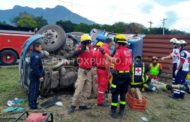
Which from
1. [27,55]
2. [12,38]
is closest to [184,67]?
[27,55]

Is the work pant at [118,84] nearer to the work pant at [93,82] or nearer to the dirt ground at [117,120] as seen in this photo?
the dirt ground at [117,120]

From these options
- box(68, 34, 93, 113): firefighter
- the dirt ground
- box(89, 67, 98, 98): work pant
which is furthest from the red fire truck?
box(68, 34, 93, 113): firefighter

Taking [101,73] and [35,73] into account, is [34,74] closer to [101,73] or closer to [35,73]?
[35,73]

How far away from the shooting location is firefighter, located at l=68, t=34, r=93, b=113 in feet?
22.9

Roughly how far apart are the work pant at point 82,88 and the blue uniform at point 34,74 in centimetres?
90

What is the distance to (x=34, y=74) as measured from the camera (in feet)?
23.3

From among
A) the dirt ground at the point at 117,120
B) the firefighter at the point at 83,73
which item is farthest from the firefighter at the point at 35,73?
the firefighter at the point at 83,73

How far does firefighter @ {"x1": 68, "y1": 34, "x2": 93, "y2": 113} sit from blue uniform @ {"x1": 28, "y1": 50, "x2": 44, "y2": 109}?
34.5 inches

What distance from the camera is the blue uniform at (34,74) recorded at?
23.0 feet

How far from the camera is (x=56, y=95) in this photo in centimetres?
834

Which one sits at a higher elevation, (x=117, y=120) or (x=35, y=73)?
(x=35, y=73)

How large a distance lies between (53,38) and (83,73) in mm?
2536

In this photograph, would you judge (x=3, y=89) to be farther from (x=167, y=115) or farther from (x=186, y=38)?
(x=186, y=38)

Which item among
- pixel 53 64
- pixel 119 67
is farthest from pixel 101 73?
pixel 53 64
